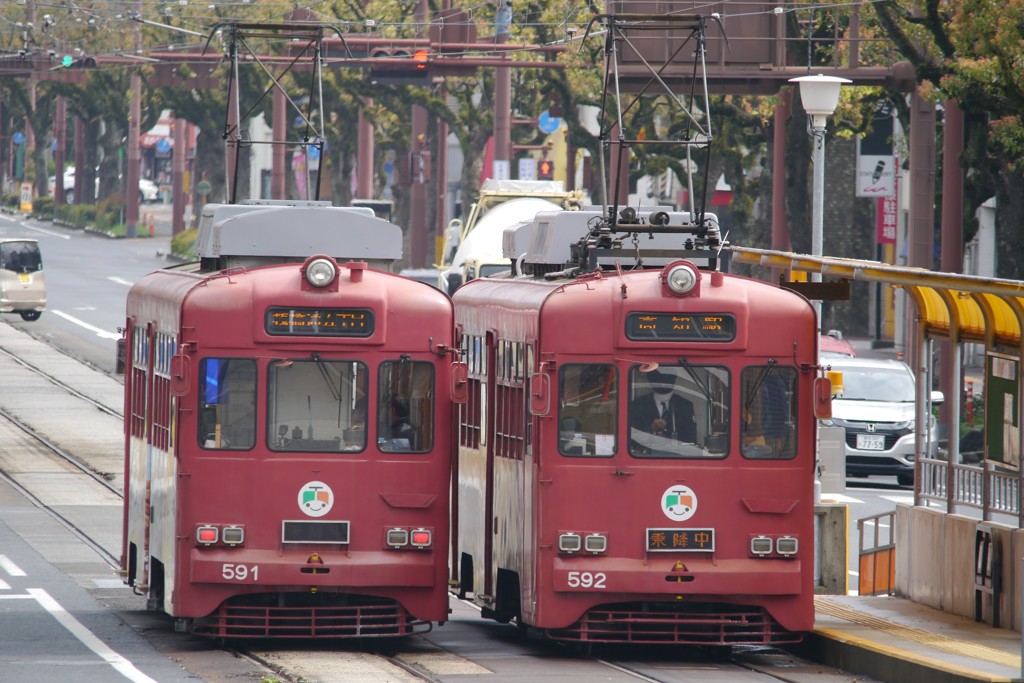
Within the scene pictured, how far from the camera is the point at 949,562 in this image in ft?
48.8

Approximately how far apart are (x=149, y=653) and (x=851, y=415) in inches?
596

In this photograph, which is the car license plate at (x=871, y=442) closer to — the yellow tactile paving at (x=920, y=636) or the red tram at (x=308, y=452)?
the yellow tactile paving at (x=920, y=636)

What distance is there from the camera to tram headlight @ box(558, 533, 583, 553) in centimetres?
1281

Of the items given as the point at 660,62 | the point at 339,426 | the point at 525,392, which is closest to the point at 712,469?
the point at 525,392

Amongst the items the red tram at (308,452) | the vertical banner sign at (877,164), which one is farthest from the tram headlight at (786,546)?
the vertical banner sign at (877,164)

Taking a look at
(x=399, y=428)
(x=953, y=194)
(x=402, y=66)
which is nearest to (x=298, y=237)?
(x=399, y=428)

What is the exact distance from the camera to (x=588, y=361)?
13.0m

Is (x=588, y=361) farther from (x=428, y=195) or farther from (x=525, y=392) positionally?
(x=428, y=195)

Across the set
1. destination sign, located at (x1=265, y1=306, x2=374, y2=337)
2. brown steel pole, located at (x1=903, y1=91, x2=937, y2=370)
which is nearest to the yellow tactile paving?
destination sign, located at (x1=265, y1=306, x2=374, y2=337)

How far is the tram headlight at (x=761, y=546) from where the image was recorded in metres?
12.9

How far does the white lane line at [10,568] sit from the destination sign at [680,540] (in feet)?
25.5

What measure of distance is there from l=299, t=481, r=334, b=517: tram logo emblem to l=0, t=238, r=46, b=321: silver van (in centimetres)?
3656

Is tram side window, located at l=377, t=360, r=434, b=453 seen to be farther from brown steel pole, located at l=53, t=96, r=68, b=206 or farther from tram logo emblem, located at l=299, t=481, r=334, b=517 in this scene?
brown steel pole, located at l=53, t=96, r=68, b=206

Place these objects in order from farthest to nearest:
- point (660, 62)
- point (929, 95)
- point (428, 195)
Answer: point (428, 195)
point (660, 62)
point (929, 95)
